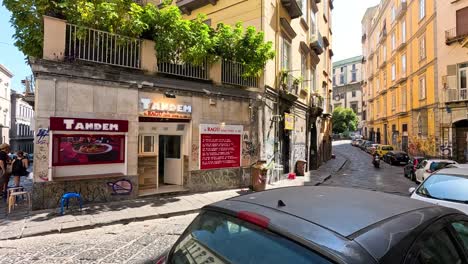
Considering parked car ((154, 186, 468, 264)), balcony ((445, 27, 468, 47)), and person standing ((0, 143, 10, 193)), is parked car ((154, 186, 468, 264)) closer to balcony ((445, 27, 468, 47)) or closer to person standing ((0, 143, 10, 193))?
person standing ((0, 143, 10, 193))

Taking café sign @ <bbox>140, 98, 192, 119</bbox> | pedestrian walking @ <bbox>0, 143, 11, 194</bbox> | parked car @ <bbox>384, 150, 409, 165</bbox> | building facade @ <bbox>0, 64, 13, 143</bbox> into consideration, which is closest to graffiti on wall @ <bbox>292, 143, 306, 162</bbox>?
café sign @ <bbox>140, 98, 192, 119</bbox>

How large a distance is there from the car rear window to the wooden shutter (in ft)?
86.2

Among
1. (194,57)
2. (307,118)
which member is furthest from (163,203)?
(307,118)

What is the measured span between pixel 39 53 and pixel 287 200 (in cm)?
1085

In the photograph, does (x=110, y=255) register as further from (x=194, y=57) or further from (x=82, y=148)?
(x=194, y=57)

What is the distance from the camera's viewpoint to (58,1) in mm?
8594

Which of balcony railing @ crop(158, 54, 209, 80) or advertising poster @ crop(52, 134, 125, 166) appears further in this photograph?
balcony railing @ crop(158, 54, 209, 80)

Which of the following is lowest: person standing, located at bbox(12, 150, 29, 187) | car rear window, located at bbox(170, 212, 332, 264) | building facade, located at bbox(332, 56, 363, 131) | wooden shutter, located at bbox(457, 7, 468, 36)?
person standing, located at bbox(12, 150, 29, 187)

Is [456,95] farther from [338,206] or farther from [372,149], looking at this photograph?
[338,206]

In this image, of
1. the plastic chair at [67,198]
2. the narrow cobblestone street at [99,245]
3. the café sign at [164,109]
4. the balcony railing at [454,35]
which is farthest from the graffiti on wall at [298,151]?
the balcony railing at [454,35]

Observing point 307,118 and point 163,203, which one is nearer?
point 163,203

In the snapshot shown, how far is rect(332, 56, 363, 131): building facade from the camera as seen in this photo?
69.2m

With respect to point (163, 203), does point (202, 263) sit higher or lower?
higher

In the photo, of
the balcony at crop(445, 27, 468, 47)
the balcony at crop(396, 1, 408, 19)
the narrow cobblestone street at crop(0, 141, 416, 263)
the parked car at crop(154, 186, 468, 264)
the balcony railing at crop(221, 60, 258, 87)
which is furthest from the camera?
the balcony at crop(396, 1, 408, 19)
